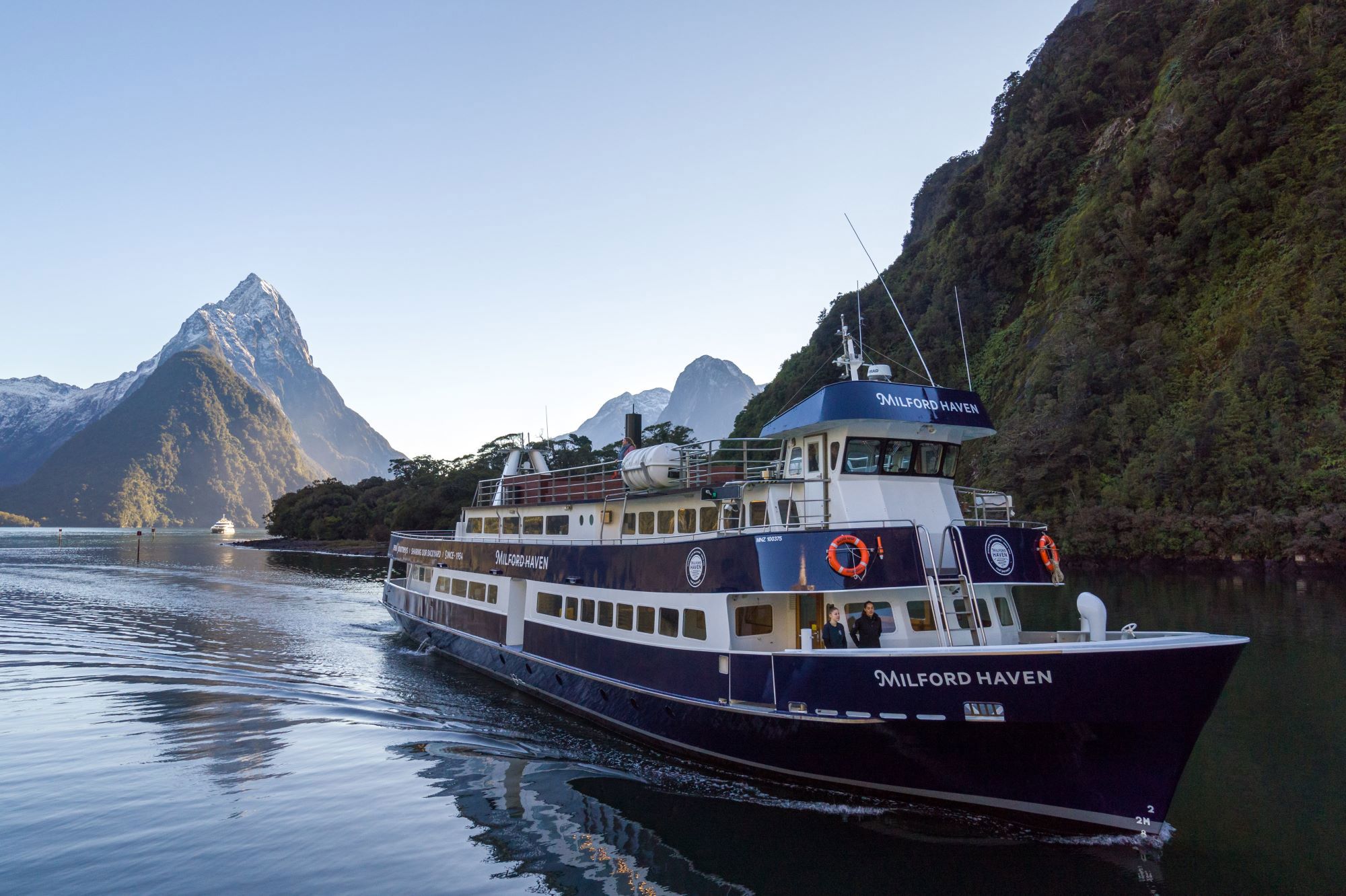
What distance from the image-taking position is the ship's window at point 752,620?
46.3ft

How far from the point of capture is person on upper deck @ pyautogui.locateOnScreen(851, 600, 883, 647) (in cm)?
1245

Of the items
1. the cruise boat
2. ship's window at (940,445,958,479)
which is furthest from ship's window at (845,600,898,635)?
ship's window at (940,445,958,479)

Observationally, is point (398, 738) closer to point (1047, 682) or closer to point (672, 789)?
point (672, 789)

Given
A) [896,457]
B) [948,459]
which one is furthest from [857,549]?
[948,459]

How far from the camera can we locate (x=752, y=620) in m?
14.2

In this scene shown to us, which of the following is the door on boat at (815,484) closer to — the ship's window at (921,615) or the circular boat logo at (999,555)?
the ship's window at (921,615)

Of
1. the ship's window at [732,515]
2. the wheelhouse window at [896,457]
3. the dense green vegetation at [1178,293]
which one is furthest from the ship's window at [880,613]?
the dense green vegetation at [1178,293]

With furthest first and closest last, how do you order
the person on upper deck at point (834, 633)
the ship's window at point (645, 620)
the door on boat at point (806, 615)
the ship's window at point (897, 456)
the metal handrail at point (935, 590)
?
the ship's window at point (645, 620) < the ship's window at point (897, 456) < the door on boat at point (806, 615) < the person on upper deck at point (834, 633) < the metal handrail at point (935, 590)

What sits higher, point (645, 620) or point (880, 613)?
point (880, 613)

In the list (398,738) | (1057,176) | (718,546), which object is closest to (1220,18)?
(1057,176)

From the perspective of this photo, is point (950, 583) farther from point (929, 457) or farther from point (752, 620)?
point (752, 620)

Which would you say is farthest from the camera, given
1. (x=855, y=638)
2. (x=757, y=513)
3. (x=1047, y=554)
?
(x=757, y=513)

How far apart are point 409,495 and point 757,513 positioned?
99.5 meters

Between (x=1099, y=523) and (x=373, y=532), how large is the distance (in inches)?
3425
